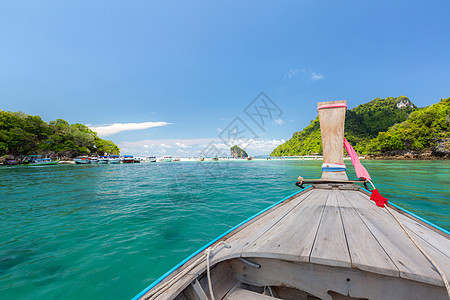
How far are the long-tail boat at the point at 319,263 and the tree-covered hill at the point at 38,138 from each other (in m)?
74.4

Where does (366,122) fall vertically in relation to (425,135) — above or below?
above

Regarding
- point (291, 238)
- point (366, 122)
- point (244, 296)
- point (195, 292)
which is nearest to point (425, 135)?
point (366, 122)

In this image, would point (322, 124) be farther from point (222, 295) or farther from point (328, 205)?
point (222, 295)

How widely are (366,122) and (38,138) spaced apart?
154m

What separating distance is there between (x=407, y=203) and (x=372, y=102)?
521 feet

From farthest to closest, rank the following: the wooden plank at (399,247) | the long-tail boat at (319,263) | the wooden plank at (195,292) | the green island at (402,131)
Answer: the green island at (402,131) < the wooden plank at (195,292) < the long-tail boat at (319,263) < the wooden plank at (399,247)

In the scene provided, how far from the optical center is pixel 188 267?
1.50 m

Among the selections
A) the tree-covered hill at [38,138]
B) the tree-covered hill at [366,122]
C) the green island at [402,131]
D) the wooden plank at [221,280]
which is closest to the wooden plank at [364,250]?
the wooden plank at [221,280]

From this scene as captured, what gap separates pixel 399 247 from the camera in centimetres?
147

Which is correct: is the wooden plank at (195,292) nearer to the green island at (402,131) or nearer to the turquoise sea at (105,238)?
the turquoise sea at (105,238)

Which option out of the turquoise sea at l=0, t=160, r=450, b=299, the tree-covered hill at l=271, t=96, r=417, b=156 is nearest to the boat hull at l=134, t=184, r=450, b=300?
the turquoise sea at l=0, t=160, r=450, b=299

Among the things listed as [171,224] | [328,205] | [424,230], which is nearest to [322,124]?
[328,205]

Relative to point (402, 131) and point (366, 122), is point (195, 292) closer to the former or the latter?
point (402, 131)

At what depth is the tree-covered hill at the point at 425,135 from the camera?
43.9m
